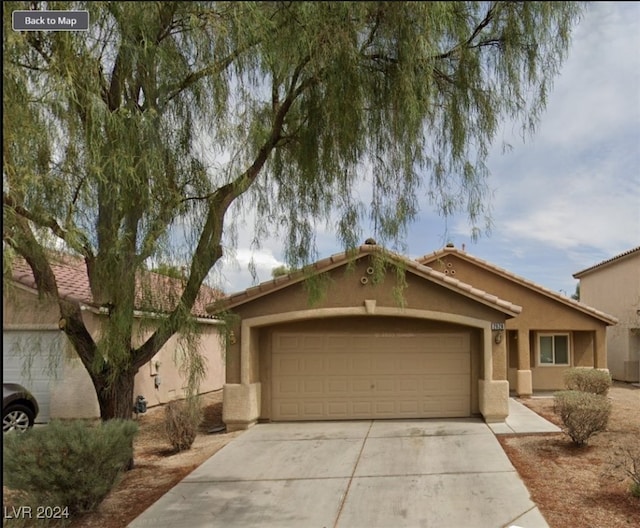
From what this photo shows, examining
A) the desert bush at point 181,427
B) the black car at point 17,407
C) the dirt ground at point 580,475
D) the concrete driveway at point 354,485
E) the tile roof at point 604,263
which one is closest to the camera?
the dirt ground at point 580,475

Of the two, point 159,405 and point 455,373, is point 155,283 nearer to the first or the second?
point 455,373

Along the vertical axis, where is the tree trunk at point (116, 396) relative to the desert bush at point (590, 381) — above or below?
above

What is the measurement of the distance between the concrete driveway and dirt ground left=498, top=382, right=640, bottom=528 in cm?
27

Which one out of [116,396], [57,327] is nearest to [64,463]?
[116,396]

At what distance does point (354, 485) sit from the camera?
8672 mm

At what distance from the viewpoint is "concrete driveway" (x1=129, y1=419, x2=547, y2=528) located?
7281 millimetres

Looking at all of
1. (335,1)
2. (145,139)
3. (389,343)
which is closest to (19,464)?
(145,139)

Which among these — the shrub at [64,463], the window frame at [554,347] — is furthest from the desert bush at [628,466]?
the window frame at [554,347]

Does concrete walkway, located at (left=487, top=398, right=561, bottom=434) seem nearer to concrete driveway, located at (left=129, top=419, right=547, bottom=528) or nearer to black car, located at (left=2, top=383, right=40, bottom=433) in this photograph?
concrete driveway, located at (left=129, top=419, right=547, bottom=528)

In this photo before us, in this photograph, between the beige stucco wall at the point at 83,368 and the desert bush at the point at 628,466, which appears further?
the desert bush at the point at 628,466

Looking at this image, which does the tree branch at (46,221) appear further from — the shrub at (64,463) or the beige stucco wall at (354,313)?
the beige stucco wall at (354,313)

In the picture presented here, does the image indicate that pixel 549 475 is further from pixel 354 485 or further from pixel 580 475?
pixel 354 485

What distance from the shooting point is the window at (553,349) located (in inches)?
808

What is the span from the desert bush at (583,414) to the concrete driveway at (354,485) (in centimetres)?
135
